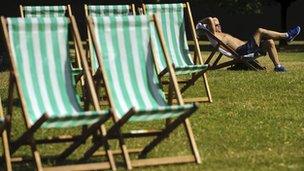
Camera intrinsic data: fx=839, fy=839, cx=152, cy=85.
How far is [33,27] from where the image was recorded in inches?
252

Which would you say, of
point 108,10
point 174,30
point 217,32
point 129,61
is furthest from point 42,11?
point 217,32

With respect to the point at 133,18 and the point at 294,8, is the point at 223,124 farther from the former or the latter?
the point at 294,8

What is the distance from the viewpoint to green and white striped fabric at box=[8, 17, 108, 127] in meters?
6.28

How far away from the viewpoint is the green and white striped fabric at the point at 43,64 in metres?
6.28

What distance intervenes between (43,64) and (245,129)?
2.35 meters

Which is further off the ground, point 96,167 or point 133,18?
point 133,18

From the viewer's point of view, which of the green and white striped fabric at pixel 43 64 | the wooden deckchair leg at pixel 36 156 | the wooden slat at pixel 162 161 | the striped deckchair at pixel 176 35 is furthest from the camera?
the striped deckchair at pixel 176 35

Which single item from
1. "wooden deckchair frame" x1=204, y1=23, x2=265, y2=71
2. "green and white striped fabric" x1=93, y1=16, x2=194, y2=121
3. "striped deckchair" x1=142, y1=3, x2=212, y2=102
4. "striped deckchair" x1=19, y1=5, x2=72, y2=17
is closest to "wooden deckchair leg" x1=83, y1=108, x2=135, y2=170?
"green and white striped fabric" x1=93, y1=16, x2=194, y2=121

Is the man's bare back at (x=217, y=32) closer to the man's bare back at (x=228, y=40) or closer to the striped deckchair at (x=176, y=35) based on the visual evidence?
the man's bare back at (x=228, y=40)

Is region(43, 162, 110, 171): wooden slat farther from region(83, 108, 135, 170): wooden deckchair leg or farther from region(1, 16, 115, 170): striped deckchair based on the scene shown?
region(83, 108, 135, 170): wooden deckchair leg

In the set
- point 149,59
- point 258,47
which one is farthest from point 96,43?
point 258,47

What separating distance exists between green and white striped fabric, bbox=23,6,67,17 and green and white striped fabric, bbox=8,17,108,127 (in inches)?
158

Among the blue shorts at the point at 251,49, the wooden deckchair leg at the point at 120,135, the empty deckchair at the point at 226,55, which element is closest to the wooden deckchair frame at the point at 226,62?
the empty deckchair at the point at 226,55

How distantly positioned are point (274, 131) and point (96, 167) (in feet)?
7.92
